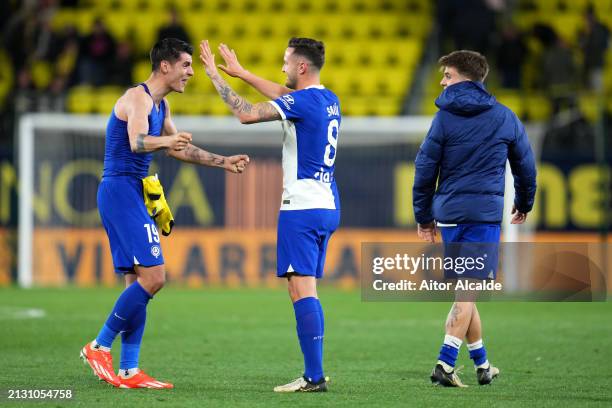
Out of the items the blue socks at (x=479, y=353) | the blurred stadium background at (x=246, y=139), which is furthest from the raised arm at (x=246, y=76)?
the blurred stadium background at (x=246, y=139)

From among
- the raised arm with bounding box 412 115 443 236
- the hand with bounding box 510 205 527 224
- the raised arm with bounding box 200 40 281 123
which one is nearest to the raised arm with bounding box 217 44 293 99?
the raised arm with bounding box 200 40 281 123

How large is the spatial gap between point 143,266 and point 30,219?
9757 millimetres

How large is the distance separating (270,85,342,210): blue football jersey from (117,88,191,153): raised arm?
662 millimetres

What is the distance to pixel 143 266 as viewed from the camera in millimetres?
7496

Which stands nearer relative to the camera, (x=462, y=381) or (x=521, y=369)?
(x=462, y=381)

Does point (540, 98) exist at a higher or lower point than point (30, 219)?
higher

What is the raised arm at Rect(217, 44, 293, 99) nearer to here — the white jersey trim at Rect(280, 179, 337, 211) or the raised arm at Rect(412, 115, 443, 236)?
the white jersey trim at Rect(280, 179, 337, 211)

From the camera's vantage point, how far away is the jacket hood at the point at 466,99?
7.59 metres

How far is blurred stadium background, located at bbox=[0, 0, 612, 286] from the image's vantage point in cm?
1709

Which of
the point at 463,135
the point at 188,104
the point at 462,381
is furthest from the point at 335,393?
the point at 188,104

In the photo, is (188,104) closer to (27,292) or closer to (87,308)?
(27,292)

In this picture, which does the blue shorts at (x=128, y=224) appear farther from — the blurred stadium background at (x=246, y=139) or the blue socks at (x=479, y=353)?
the blurred stadium background at (x=246, y=139)

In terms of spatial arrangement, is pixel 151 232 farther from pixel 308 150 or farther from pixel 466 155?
pixel 466 155

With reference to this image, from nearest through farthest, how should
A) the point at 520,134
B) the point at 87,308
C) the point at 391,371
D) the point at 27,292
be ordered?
the point at 520,134 < the point at 391,371 < the point at 87,308 < the point at 27,292
